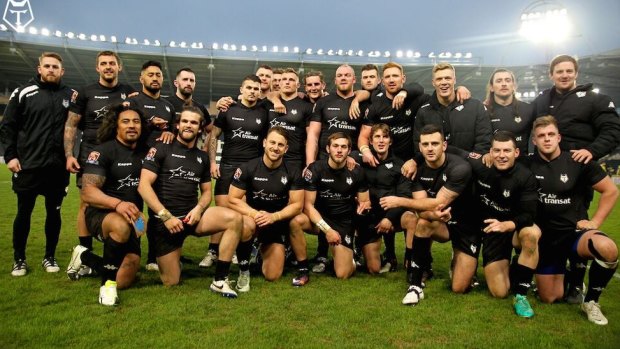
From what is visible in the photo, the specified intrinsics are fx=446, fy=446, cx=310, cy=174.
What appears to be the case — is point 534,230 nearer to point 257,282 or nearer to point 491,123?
point 491,123

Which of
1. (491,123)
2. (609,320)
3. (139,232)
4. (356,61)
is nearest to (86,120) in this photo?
(139,232)

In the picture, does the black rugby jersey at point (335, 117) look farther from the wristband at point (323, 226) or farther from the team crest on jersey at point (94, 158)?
the team crest on jersey at point (94, 158)

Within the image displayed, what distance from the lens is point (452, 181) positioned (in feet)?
15.5

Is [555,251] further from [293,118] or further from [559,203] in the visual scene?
[293,118]

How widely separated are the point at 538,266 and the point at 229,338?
3.23 meters

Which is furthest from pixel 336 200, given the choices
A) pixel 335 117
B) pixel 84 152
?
pixel 84 152

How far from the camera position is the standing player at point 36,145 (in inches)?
204

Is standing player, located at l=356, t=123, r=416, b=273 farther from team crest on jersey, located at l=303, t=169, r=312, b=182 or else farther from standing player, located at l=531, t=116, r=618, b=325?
standing player, located at l=531, t=116, r=618, b=325

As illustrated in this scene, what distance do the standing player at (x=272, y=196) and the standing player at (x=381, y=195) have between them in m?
0.99

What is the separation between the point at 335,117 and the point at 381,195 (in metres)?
1.26

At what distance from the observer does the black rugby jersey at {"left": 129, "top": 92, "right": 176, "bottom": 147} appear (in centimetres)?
553

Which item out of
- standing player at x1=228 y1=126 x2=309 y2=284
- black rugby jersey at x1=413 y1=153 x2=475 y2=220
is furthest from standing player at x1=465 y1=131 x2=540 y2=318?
standing player at x1=228 y1=126 x2=309 y2=284

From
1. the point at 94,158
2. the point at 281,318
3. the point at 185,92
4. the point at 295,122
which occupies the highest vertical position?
the point at 185,92

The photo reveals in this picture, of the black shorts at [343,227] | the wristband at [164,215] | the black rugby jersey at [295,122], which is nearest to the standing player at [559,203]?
the black shorts at [343,227]
